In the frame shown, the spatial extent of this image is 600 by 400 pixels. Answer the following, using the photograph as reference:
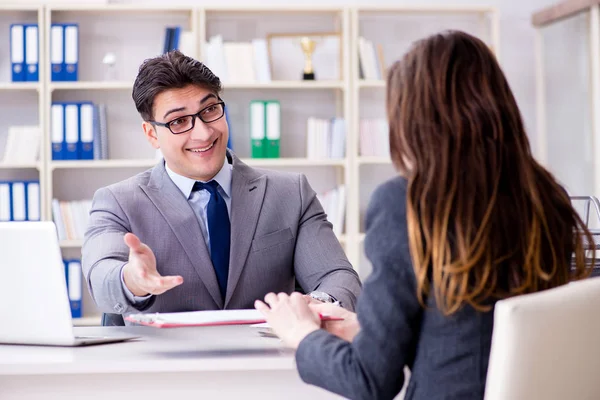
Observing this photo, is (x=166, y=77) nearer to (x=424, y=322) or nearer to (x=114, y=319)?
(x=114, y=319)

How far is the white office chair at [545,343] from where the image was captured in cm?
99

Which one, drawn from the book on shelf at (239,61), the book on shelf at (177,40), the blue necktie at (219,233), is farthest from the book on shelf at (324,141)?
the blue necktie at (219,233)

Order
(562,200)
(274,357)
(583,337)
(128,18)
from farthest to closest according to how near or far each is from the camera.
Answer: (128,18) → (274,357) → (562,200) → (583,337)

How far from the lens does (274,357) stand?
4.51ft

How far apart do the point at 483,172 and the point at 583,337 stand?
0.25 metres

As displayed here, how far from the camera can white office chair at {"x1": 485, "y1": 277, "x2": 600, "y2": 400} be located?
987 millimetres

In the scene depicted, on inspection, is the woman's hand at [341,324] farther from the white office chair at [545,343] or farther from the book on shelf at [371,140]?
the book on shelf at [371,140]

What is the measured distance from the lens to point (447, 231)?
1107mm

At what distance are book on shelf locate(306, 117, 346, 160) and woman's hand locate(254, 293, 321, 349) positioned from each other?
3054 mm

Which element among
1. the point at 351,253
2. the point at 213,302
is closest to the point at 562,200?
the point at 213,302

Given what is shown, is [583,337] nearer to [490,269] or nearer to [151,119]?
[490,269]

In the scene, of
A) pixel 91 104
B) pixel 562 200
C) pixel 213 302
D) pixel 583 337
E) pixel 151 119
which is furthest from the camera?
pixel 91 104

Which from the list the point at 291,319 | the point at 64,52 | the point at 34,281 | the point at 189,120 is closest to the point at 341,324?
the point at 291,319

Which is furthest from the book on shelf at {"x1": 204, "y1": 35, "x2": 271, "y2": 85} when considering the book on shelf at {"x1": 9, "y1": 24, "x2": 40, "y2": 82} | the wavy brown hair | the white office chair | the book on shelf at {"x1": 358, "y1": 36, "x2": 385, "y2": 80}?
the white office chair
